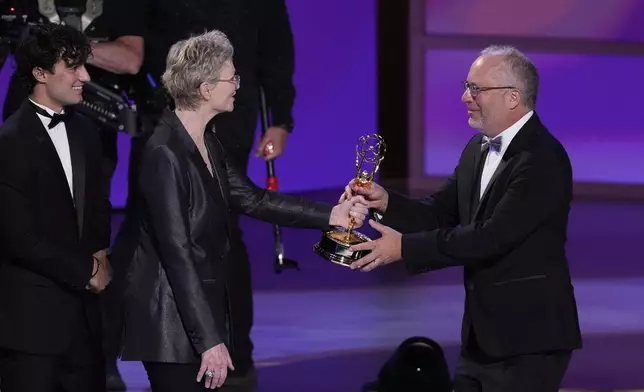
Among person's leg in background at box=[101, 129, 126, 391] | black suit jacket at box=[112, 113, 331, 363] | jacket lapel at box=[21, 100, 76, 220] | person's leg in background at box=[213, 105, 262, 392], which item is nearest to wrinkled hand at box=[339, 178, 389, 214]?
black suit jacket at box=[112, 113, 331, 363]

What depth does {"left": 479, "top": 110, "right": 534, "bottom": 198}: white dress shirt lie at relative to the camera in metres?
3.65

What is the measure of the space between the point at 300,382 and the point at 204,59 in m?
1.84

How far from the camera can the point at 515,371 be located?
11.8 feet

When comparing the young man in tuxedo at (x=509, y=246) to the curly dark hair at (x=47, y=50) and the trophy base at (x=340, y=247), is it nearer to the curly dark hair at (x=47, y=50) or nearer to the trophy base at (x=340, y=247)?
the trophy base at (x=340, y=247)

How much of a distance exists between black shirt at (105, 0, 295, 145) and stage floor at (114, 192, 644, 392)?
3.26ft

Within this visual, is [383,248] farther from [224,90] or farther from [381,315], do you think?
[381,315]

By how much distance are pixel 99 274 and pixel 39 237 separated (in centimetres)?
24

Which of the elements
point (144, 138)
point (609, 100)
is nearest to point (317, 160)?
point (609, 100)

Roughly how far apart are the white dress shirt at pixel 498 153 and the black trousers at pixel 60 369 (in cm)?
124

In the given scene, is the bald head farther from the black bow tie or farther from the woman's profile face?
the black bow tie

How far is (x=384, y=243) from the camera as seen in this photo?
12.2 feet

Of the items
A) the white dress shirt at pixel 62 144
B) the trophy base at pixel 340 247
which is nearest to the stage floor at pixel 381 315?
the trophy base at pixel 340 247

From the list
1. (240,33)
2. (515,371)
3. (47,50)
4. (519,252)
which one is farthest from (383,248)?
(240,33)

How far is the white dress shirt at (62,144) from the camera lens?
378 cm
